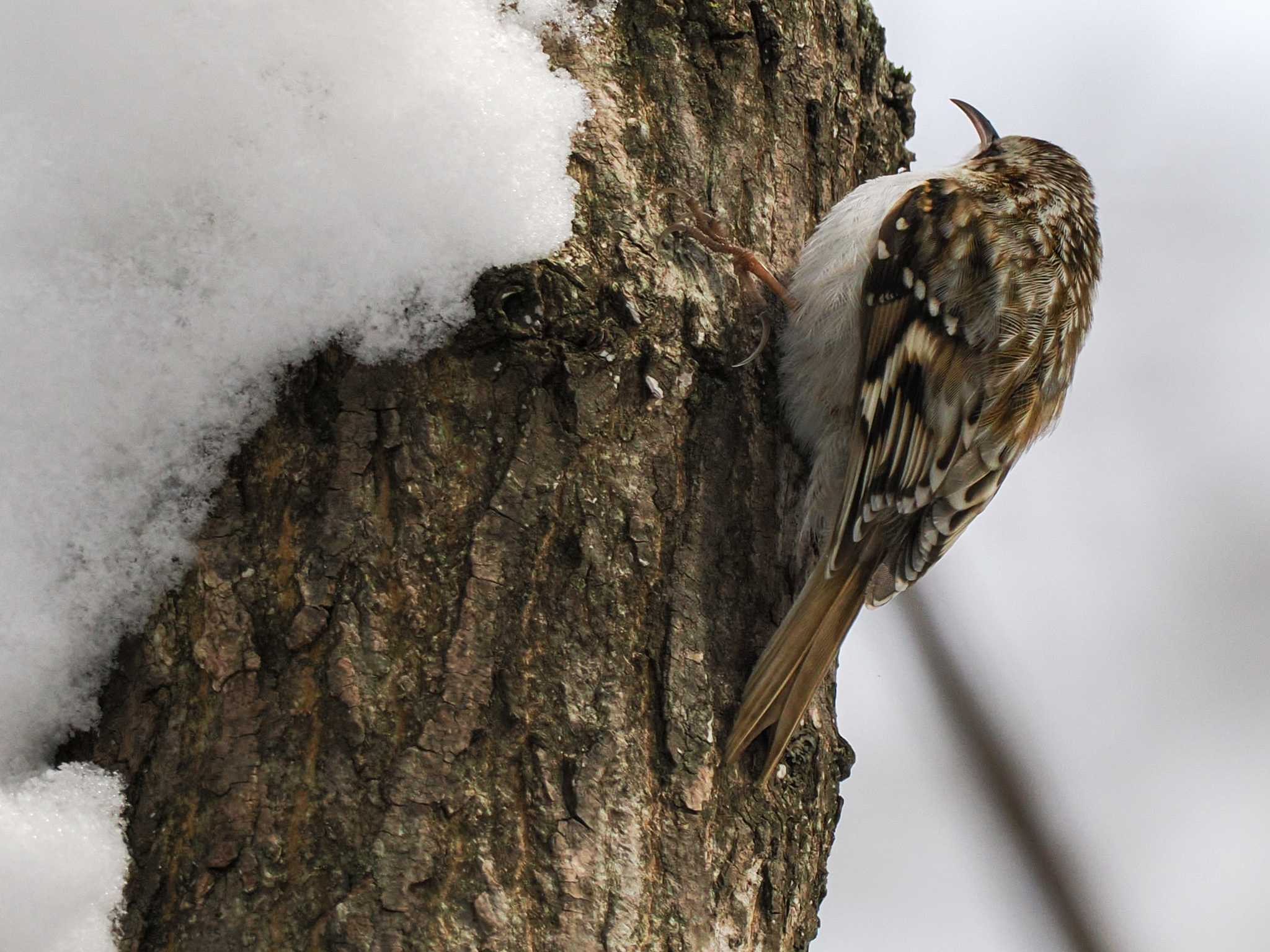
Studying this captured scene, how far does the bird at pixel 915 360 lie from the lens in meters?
1.82

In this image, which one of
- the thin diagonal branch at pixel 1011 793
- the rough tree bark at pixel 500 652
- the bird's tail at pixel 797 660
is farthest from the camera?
the thin diagonal branch at pixel 1011 793

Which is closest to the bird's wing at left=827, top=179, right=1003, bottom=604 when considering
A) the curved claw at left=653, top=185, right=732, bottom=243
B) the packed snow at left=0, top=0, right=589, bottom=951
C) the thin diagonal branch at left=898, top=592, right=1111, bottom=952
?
the thin diagonal branch at left=898, top=592, right=1111, bottom=952

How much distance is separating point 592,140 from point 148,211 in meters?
0.56

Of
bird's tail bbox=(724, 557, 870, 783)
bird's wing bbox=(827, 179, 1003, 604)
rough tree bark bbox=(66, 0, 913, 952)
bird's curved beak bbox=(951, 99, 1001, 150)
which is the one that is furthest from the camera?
bird's curved beak bbox=(951, 99, 1001, 150)

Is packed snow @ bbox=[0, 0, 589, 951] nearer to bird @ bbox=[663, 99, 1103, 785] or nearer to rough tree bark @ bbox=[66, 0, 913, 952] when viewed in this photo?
rough tree bark @ bbox=[66, 0, 913, 952]

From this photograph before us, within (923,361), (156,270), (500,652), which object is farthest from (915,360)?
(156,270)

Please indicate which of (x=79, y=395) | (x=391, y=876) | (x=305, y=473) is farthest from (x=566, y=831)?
(x=79, y=395)

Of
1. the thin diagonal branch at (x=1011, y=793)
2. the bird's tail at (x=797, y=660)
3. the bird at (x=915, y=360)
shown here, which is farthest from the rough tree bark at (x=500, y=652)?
the thin diagonal branch at (x=1011, y=793)

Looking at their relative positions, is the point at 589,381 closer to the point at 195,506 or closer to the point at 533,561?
the point at 533,561

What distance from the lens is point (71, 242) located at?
3.79ft

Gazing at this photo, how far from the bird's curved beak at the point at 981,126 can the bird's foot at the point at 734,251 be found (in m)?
1.19

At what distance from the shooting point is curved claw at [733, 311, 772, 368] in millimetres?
1617

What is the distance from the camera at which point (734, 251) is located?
1.59 metres

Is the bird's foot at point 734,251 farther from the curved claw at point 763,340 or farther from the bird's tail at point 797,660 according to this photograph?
the bird's tail at point 797,660
